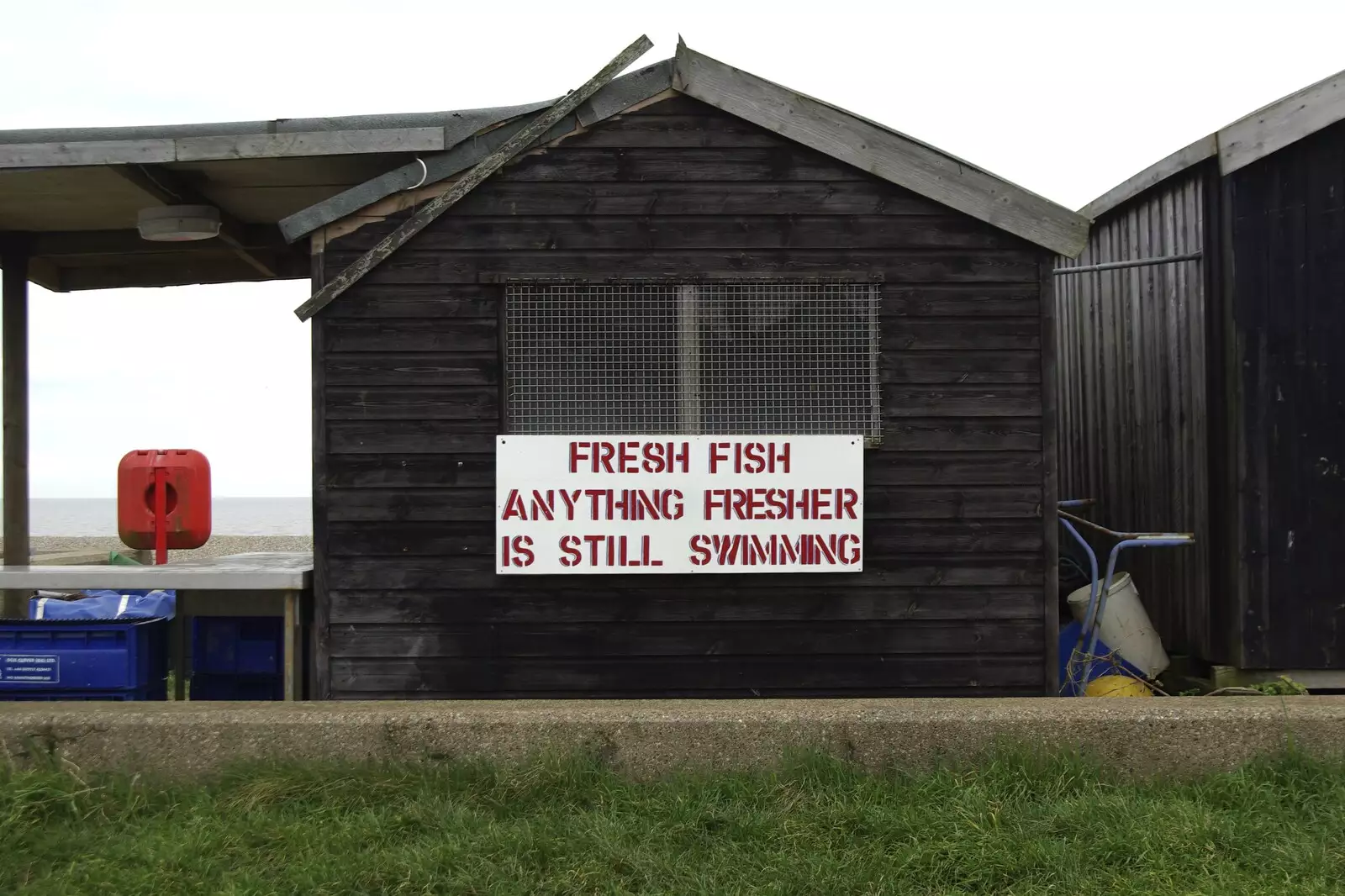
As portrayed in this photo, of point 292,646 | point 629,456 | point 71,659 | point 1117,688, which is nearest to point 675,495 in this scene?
point 629,456

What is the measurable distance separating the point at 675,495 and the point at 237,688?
2.89m

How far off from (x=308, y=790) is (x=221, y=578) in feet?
5.67

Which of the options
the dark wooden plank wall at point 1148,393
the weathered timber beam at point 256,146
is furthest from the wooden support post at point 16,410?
the dark wooden plank wall at point 1148,393

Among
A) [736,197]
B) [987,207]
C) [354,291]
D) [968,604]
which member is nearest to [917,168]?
[987,207]

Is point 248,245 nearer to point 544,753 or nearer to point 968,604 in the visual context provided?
point 544,753

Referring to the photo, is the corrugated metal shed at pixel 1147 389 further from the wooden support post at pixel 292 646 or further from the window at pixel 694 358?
the wooden support post at pixel 292 646

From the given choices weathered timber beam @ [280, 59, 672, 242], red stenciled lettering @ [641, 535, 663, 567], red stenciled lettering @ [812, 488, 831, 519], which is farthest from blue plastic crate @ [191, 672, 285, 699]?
red stenciled lettering @ [812, 488, 831, 519]

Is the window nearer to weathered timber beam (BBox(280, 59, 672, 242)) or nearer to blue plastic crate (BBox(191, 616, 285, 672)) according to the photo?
weathered timber beam (BBox(280, 59, 672, 242))

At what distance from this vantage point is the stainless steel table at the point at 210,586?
20.3 ft

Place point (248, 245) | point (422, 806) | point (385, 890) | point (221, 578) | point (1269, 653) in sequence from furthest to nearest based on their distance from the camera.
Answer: point (248, 245) → point (1269, 653) → point (221, 578) → point (422, 806) → point (385, 890)

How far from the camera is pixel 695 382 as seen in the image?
20.7ft

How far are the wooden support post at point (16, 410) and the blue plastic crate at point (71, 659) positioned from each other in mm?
2180

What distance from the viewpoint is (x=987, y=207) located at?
6223mm

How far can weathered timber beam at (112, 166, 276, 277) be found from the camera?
6.41 m
